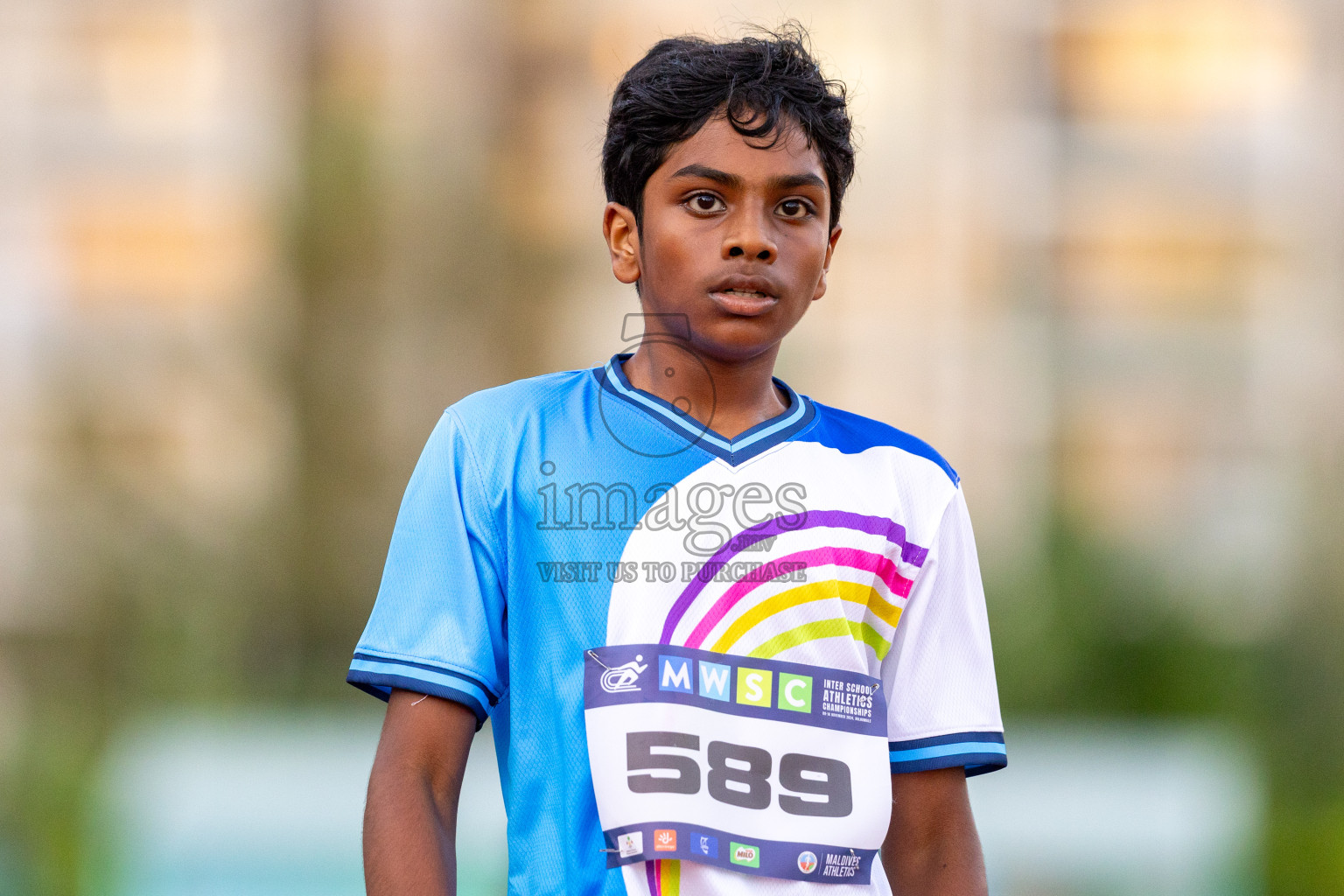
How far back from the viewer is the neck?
1496 millimetres

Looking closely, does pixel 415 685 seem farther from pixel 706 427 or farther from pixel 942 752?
pixel 942 752

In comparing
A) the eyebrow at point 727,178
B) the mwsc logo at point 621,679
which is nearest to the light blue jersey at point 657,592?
the mwsc logo at point 621,679

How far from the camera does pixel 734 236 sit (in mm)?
1399

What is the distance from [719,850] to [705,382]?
522 mm

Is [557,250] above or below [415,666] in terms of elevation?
above

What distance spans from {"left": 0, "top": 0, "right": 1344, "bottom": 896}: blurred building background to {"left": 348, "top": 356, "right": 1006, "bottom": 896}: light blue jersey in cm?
478

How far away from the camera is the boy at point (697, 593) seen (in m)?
1.29

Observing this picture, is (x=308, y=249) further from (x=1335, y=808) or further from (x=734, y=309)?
(x=734, y=309)

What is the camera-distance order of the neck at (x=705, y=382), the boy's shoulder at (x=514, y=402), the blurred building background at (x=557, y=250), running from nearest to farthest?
1. the boy's shoulder at (x=514, y=402)
2. the neck at (x=705, y=382)
3. the blurred building background at (x=557, y=250)

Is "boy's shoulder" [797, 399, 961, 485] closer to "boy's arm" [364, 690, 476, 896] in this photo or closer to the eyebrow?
the eyebrow

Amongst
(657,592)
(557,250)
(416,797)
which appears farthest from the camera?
(557,250)

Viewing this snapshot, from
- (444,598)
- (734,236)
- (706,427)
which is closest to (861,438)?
(706,427)

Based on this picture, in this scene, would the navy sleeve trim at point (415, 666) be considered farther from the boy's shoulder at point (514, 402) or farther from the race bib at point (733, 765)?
the boy's shoulder at point (514, 402)

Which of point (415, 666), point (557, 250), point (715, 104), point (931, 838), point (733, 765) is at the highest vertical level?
point (557, 250)
